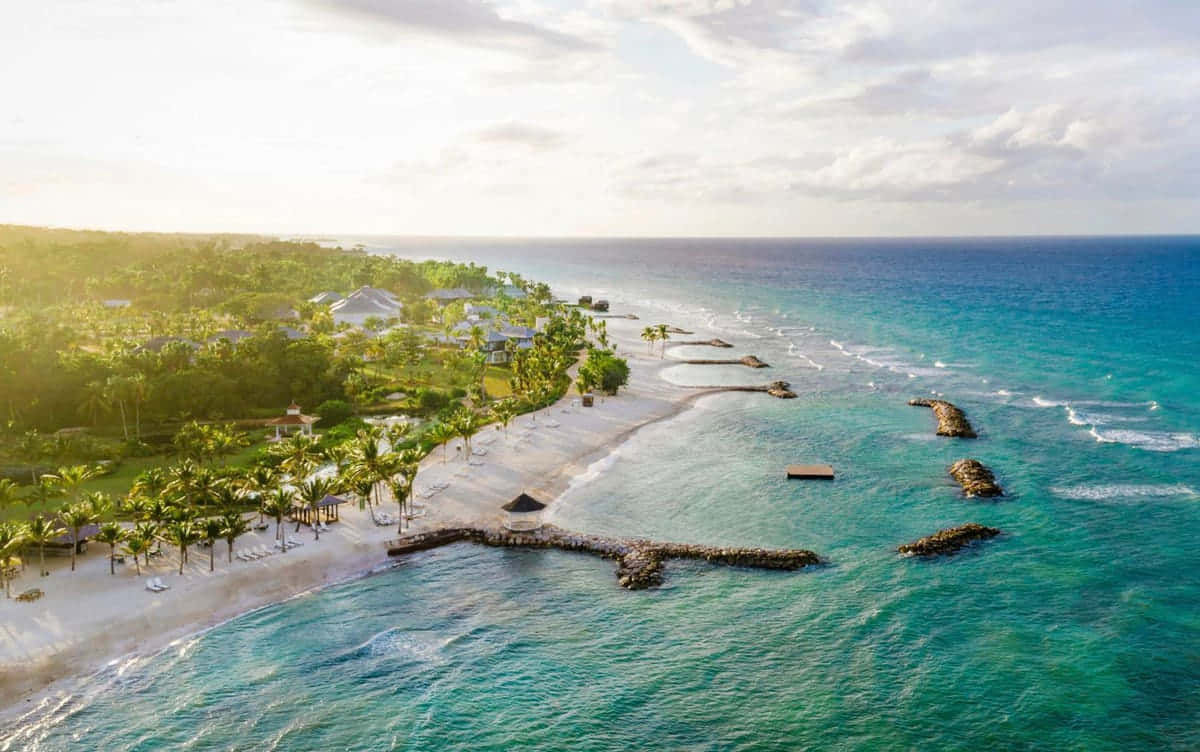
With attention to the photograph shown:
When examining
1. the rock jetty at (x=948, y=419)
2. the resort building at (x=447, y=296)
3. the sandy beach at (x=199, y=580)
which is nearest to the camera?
the sandy beach at (x=199, y=580)

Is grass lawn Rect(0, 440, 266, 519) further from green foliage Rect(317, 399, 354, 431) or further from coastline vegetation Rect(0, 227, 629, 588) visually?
green foliage Rect(317, 399, 354, 431)

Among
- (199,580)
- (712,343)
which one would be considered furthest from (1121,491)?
(712,343)

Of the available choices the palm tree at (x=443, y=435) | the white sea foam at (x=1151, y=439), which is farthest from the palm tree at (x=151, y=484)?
the white sea foam at (x=1151, y=439)

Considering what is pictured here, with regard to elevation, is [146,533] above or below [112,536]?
above

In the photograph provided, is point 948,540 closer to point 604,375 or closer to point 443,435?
point 443,435

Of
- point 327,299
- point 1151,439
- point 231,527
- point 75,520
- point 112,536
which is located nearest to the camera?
point 112,536

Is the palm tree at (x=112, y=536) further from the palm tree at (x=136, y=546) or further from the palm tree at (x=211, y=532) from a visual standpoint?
the palm tree at (x=211, y=532)

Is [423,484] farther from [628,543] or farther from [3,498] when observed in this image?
[3,498]

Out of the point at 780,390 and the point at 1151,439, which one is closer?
the point at 1151,439
